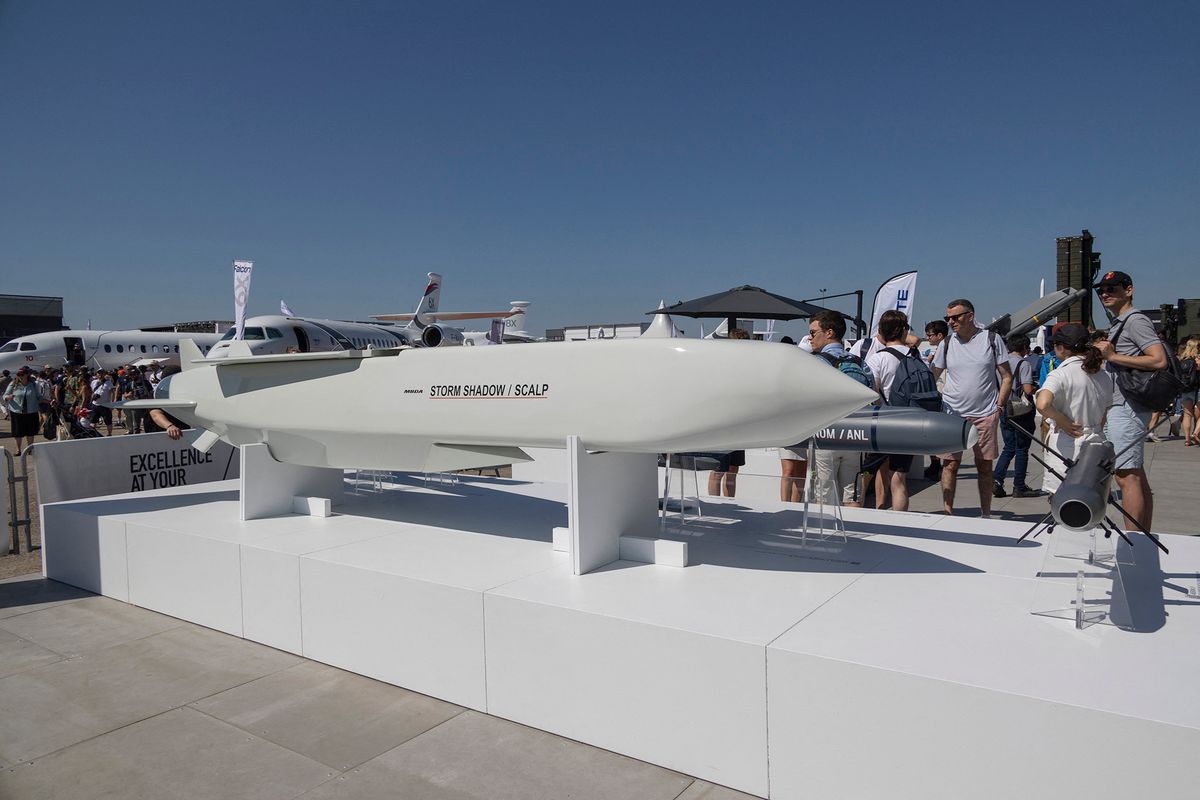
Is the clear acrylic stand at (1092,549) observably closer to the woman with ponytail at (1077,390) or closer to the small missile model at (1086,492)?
the small missile model at (1086,492)

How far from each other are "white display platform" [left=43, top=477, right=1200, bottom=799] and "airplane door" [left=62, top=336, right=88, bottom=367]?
19935mm

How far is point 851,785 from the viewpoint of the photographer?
7.02ft

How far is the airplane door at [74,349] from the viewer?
66.0ft

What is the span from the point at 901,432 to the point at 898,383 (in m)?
1.53

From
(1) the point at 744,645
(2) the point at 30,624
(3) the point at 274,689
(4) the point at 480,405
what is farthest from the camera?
(2) the point at 30,624

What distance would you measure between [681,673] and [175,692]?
251 centimetres

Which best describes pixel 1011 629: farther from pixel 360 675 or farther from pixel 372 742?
pixel 360 675

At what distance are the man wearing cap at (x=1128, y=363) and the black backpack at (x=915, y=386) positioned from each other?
→ 3.21 ft

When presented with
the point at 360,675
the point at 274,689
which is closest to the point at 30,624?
the point at 274,689

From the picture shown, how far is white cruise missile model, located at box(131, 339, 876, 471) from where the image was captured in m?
2.99

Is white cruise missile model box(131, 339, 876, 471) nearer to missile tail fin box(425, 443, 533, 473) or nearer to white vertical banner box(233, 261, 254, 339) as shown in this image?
missile tail fin box(425, 443, 533, 473)

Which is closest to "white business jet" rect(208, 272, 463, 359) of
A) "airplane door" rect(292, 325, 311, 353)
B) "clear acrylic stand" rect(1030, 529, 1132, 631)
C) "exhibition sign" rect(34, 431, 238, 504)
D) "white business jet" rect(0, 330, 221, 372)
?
"airplane door" rect(292, 325, 311, 353)

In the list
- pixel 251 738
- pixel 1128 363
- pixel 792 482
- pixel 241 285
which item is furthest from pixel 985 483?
pixel 241 285

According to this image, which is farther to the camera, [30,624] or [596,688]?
[30,624]
